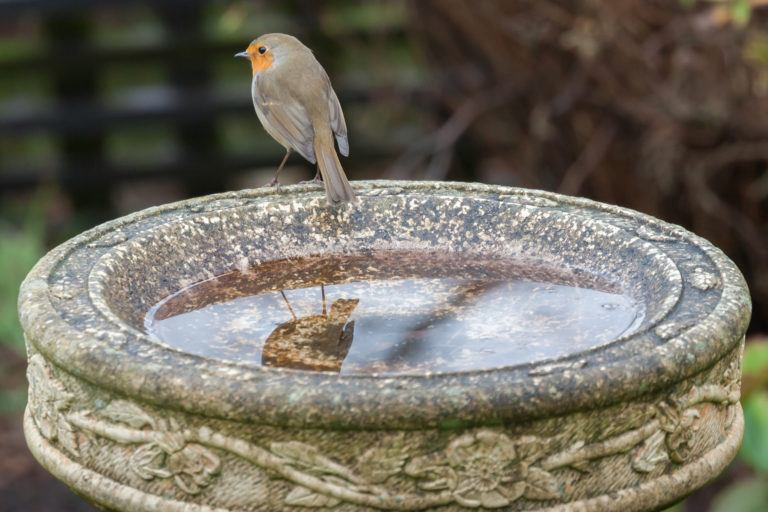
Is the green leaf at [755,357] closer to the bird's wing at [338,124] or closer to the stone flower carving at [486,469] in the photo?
the bird's wing at [338,124]

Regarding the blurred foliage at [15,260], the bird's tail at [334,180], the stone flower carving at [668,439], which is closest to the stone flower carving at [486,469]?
the stone flower carving at [668,439]

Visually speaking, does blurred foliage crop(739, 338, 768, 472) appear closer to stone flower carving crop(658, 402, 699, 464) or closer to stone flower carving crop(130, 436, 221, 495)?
stone flower carving crop(658, 402, 699, 464)

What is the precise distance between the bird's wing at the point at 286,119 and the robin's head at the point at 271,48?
0.24ft

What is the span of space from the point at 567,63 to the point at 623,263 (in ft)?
7.51

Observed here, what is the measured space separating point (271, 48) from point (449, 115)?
2120mm

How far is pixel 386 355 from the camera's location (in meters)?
2.21

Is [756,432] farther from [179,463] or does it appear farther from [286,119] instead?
[179,463]

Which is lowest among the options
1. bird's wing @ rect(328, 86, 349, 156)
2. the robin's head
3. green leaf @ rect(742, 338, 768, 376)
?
green leaf @ rect(742, 338, 768, 376)

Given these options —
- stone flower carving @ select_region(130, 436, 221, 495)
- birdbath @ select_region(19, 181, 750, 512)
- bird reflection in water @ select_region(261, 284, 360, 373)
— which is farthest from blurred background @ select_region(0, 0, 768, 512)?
stone flower carving @ select_region(130, 436, 221, 495)

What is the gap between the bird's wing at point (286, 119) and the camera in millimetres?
3100

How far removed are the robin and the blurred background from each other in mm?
1192

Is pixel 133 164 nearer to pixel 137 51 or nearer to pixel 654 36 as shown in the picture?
pixel 137 51

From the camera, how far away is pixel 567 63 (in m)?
4.69

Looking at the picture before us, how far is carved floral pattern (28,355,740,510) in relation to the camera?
1819 millimetres
